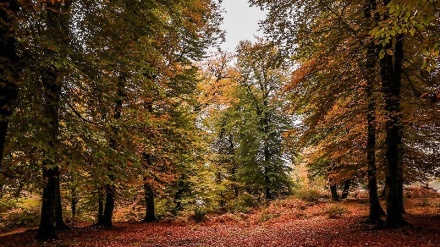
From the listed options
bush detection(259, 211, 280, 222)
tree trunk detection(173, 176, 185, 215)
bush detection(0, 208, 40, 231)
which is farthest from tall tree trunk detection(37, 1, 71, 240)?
bush detection(0, 208, 40, 231)

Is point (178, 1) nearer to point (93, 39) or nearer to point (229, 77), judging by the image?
point (93, 39)

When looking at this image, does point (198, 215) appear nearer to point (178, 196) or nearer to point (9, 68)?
point (178, 196)

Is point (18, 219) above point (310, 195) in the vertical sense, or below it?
below

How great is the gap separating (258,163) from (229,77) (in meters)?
8.36

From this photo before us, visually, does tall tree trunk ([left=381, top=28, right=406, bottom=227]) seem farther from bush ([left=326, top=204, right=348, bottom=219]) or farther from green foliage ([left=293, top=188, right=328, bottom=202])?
green foliage ([left=293, top=188, right=328, bottom=202])

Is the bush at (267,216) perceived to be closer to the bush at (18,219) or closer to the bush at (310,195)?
the bush at (310,195)

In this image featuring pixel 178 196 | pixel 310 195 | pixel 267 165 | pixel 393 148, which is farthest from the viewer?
pixel 267 165

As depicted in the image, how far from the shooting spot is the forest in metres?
5.60

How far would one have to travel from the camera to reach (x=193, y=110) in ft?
69.1

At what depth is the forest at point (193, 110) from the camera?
18.4 feet

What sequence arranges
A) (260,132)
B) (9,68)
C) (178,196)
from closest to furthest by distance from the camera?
(9,68)
(178,196)
(260,132)

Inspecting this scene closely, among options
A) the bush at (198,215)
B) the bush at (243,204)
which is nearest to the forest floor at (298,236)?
the bush at (198,215)

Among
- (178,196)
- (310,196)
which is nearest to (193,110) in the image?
(178,196)

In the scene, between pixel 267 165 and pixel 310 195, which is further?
A: pixel 267 165
